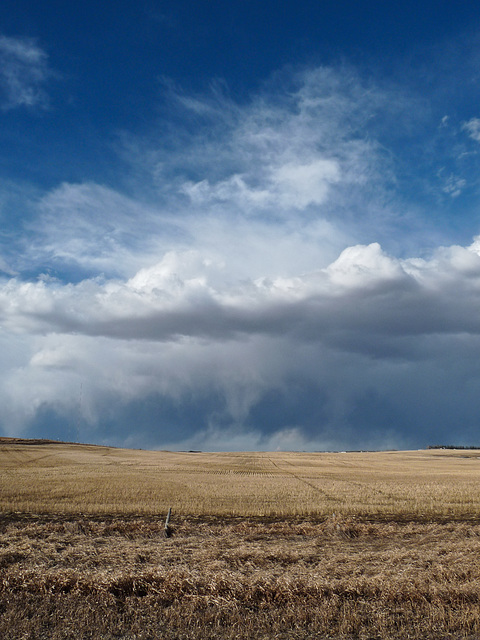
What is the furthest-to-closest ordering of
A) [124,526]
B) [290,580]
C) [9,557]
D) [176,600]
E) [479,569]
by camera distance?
[124,526], [9,557], [479,569], [290,580], [176,600]

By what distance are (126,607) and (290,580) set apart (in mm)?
4282

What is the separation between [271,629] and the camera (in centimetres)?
983

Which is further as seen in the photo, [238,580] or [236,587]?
[238,580]

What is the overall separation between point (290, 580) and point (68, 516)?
58.5 ft

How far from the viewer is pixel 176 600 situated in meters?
11.2

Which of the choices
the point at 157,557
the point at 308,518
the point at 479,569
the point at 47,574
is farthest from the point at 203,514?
the point at 479,569

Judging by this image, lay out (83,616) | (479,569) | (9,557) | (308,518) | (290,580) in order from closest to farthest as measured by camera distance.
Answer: (83,616)
(290,580)
(479,569)
(9,557)
(308,518)

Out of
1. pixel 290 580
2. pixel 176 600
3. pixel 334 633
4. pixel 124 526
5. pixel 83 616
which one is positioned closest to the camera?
pixel 334 633

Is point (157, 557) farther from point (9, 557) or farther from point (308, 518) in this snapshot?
point (308, 518)

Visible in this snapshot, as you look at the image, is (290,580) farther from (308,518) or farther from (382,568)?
(308,518)

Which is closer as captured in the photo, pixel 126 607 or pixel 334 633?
pixel 334 633

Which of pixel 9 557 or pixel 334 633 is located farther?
pixel 9 557

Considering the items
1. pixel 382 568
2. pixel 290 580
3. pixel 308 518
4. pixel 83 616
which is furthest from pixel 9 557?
pixel 308 518

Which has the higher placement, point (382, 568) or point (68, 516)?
point (382, 568)
